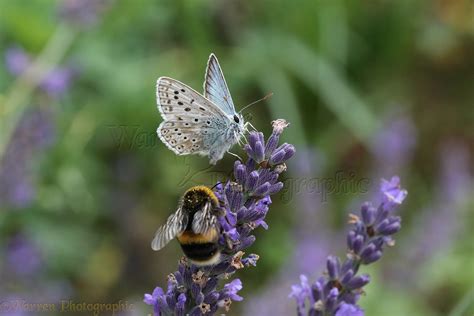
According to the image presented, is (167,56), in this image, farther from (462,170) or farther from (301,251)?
(462,170)

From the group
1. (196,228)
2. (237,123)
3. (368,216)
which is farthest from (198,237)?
(237,123)

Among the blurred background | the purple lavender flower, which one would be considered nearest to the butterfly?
the blurred background

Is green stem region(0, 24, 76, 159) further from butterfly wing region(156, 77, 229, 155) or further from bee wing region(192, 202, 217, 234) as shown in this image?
bee wing region(192, 202, 217, 234)

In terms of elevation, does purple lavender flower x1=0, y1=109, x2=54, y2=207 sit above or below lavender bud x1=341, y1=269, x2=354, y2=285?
above

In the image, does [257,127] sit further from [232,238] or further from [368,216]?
[232,238]

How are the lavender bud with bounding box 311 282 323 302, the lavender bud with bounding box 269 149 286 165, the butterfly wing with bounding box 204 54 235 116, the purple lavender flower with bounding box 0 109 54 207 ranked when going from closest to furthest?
the lavender bud with bounding box 269 149 286 165 < the lavender bud with bounding box 311 282 323 302 < the butterfly wing with bounding box 204 54 235 116 < the purple lavender flower with bounding box 0 109 54 207

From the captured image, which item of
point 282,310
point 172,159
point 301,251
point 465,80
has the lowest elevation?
point 282,310

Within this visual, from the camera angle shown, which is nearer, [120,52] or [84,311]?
[84,311]

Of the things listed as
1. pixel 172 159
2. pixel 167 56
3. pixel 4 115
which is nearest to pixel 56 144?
pixel 4 115
